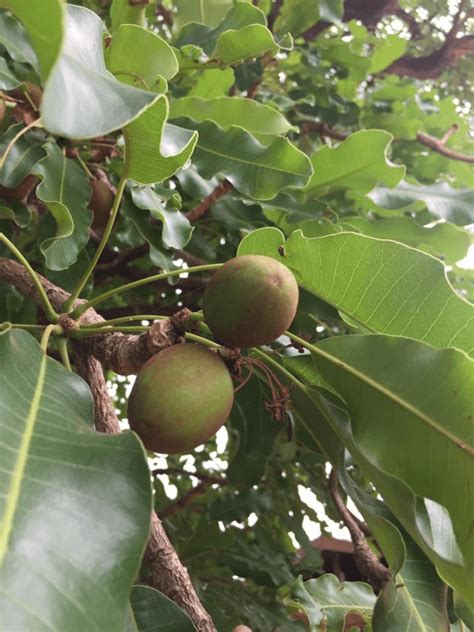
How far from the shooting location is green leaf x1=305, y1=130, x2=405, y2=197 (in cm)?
104

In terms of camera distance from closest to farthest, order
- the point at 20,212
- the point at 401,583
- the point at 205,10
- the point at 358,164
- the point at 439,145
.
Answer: the point at 401,583 < the point at 20,212 < the point at 358,164 < the point at 205,10 < the point at 439,145

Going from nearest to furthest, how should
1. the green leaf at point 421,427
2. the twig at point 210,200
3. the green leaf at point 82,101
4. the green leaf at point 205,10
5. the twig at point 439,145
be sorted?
the green leaf at point 82,101
the green leaf at point 421,427
the twig at point 210,200
the green leaf at point 205,10
the twig at point 439,145

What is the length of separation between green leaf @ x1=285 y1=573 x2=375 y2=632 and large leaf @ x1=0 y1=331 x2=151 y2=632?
17.9 inches

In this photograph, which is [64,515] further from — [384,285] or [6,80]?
[6,80]

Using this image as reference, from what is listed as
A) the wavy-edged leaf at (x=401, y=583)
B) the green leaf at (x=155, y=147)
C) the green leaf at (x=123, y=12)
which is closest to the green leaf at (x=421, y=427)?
the wavy-edged leaf at (x=401, y=583)

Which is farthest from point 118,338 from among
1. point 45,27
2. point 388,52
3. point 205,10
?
point 388,52

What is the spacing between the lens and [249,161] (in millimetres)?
924

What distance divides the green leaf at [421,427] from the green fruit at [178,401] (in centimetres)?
13

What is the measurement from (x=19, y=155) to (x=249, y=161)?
0.30 m

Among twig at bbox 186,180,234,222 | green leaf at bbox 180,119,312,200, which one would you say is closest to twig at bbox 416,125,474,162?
twig at bbox 186,180,234,222

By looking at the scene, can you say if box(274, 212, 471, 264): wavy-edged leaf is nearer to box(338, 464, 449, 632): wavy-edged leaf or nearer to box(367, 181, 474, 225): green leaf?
box(367, 181, 474, 225): green leaf

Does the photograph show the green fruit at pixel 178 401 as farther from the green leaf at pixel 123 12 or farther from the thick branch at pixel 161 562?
the green leaf at pixel 123 12

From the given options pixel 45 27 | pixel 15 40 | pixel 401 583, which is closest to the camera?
pixel 45 27

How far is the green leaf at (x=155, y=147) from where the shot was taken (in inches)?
23.6
